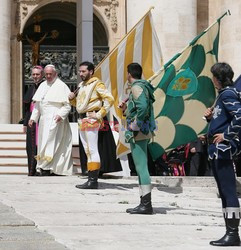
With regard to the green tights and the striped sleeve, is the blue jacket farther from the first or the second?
the striped sleeve

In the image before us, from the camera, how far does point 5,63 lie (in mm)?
23562

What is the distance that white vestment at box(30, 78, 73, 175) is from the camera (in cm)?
1385

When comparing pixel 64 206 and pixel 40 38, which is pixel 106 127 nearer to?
pixel 64 206

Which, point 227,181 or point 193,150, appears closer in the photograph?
point 227,181

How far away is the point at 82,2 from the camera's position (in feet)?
52.9

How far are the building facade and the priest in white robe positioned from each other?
9338 millimetres

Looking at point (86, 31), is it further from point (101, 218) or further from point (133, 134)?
point (101, 218)

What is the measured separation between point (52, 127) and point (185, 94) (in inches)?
88.6

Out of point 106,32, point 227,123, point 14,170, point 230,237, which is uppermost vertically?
point 106,32

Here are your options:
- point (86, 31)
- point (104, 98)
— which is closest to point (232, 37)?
point (86, 31)

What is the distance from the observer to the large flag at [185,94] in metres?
12.7

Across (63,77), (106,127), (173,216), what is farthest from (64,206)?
(63,77)

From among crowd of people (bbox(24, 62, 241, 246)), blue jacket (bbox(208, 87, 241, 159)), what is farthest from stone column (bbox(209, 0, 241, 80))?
blue jacket (bbox(208, 87, 241, 159))

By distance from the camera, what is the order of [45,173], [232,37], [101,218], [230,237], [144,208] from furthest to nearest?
[232,37], [45,173], [144,208], [101,218], [230,237]
